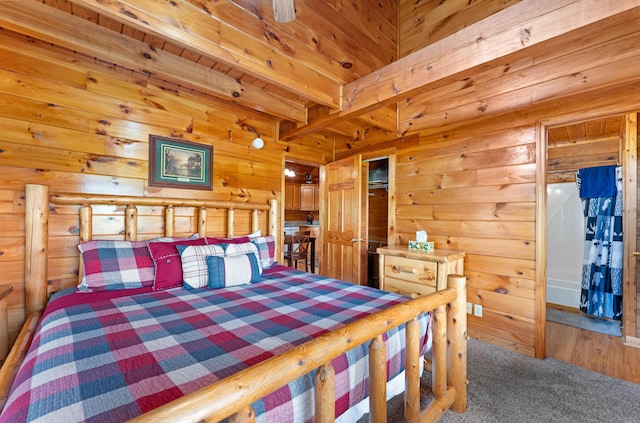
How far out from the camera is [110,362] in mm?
966

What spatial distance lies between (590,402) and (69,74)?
4.26 meters

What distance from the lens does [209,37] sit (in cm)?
166

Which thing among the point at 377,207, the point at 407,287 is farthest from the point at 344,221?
the point at 377,207

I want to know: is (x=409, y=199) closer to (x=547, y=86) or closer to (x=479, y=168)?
(x=479, y=168)

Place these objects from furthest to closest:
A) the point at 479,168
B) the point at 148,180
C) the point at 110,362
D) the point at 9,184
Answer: the point at 479,168, the point at 148,180, the point at 9,184, the point at 110,362

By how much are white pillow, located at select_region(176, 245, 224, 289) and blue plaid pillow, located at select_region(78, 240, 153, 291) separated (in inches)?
9.5

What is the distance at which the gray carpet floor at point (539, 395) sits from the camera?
1578 mm

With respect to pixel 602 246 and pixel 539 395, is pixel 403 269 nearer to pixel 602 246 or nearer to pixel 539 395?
pixel 539 395

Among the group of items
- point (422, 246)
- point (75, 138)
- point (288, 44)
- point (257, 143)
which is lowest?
point (422, 246)

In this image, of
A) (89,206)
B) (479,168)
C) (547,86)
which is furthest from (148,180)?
(547,86)

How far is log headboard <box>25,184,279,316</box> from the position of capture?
183 cm

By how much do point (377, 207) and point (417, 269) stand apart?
106 inches

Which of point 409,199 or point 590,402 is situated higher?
point 409,199

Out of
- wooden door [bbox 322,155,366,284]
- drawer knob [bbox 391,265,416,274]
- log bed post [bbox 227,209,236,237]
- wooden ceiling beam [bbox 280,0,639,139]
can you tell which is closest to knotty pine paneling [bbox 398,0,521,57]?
wooden ceiling beam [bbox 280,0,639,139]
